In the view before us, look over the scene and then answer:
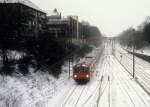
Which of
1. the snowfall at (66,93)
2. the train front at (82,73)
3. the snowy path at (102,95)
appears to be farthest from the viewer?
the train front at (82,73)

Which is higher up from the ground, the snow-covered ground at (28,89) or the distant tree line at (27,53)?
the distant tree line at (27,53)

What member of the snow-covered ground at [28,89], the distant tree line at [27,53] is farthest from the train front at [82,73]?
the distant tree line at [27,53]

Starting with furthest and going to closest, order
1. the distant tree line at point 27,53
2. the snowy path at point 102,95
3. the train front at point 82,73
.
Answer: the train front at point 82,73, the distant tree line at point 27,53, the snowy path at point 102,95

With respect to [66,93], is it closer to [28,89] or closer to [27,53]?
[28,89]

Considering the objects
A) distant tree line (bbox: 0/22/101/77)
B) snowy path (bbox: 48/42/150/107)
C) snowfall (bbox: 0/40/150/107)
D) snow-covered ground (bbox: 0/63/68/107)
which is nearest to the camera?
snow-covered ground (bbox: 0/63/68/107)

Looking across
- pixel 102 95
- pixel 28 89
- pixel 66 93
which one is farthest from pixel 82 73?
pixel 28 89

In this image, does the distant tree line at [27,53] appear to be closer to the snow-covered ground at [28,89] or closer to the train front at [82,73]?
the snow-covered ground at [28,89]

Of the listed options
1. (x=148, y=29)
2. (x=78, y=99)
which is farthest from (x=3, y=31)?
(x=148, y=29)

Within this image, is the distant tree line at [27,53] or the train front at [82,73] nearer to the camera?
the distant tree line at [27,53]

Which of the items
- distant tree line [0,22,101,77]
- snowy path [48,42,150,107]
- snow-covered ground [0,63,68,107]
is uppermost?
distant tree line [0,22,101,77]

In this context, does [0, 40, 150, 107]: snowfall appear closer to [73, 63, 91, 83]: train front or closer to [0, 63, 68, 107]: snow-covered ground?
[0, 63, 68, 107]: snow-covered ground

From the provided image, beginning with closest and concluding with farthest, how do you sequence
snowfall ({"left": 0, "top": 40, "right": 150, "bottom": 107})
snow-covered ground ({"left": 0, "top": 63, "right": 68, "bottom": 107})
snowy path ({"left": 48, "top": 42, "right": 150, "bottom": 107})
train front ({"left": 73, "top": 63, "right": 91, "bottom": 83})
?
1. snow-covered ground ({"left": 0, "top": 63, "right": 68, "bottom": 107})
2. snowfall ({"left": 0, "top": 40, "right": 150, "bottom": 107})
3. snowy path ({"left": 48, "top": 42, "right": 150, "bottom": 107})
4. train front ({"left": 73, "top": 63, "right": 91, "bottom": 83})

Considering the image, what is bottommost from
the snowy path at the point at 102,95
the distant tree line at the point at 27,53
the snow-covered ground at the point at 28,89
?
the snowy path at the point at 102,95

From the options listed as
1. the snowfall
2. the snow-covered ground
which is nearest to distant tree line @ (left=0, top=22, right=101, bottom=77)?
the snow-covered ground
